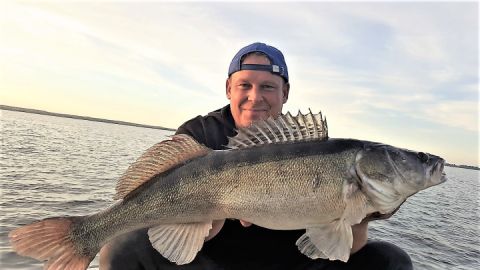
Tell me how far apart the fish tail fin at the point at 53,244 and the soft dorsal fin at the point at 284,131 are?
1.64 meters

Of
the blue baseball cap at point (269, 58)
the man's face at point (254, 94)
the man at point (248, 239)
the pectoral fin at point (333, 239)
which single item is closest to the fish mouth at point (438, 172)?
the man at point (248, 239)

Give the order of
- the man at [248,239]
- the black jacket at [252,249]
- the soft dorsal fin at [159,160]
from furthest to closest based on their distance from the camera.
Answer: the black jacket at [252,249], the man at [248,239], the soft dorsal fin at [159,160]

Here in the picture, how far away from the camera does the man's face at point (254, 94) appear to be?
471cm

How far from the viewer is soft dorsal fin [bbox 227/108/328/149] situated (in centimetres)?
344

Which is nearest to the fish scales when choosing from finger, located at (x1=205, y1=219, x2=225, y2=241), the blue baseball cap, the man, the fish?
the fish

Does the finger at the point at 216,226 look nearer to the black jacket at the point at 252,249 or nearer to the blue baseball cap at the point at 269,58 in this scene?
the black jacket at the point at 252,249

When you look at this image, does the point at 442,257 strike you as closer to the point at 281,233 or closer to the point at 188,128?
the point at 281,233

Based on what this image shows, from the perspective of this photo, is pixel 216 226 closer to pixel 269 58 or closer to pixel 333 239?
pixel 333 239

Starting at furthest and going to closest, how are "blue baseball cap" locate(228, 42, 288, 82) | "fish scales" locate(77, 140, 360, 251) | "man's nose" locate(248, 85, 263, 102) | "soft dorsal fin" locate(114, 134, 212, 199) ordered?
"blue baseball cap" locate(228, 42, 288, 82), "man's nose" locate(248, 85, 263, 102), "soft dorsal fin" locate(114, 134, 212, 199), "fish scales" locate(77, 140, 360, 251)

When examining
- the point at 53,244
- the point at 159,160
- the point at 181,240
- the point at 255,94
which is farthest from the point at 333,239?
the point at 53,244

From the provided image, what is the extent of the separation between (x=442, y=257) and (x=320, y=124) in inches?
382

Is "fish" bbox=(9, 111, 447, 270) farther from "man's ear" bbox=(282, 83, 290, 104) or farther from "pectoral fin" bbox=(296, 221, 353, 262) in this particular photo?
"man's ear" bbox=(282, 83, 290, 104)

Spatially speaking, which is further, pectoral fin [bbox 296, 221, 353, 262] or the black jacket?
the black jacket

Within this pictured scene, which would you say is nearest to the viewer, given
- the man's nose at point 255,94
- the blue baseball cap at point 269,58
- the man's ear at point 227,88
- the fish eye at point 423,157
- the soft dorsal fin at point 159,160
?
the fish eye at point 423,157
